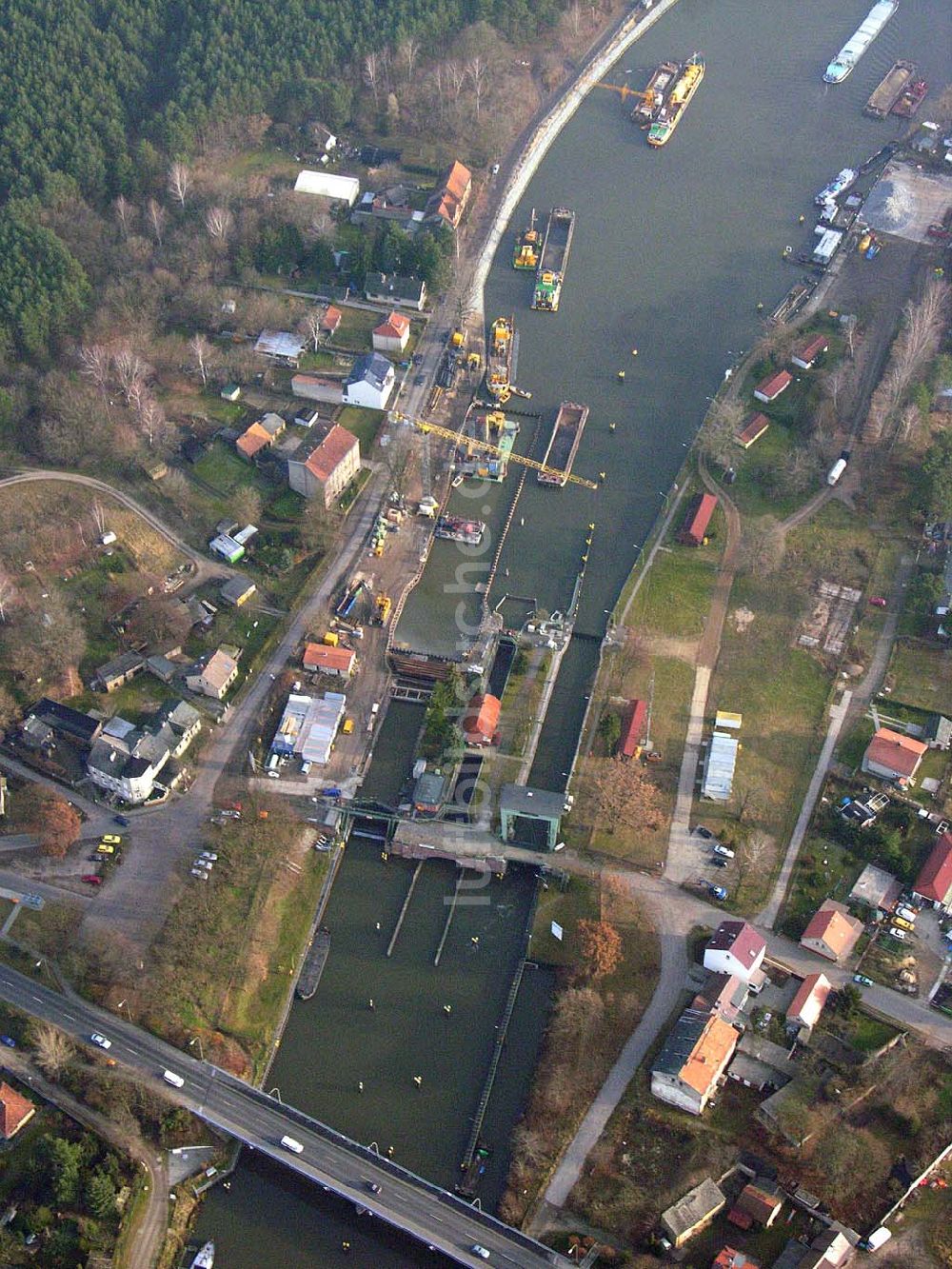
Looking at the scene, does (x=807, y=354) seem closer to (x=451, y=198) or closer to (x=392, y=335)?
(x=392, y=335)

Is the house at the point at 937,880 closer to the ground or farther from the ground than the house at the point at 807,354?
closer to the ground

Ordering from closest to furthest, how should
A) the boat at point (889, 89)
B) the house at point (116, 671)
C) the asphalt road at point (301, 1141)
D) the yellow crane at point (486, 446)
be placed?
the asphalt road at point (301, 1141) → the house at point (116, 671) → the yellow crane at point (486, 446) → the boat at point (889, 89)

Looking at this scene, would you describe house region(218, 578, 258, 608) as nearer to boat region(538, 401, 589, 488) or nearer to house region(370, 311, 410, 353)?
boat region(538, 401, 589, 488)

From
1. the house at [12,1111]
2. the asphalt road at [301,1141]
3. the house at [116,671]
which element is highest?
the house at [116,671]

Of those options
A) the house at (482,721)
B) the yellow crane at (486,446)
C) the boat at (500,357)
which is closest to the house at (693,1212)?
the house at (482,721)

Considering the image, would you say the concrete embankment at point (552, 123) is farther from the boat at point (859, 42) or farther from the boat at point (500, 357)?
the boat at point (859, 42)

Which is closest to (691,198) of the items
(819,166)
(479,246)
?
(819,166)

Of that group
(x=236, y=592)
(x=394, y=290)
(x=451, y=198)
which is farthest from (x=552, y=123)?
(x=236, y=592)

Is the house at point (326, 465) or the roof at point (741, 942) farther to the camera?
the house at point (326, 465)
